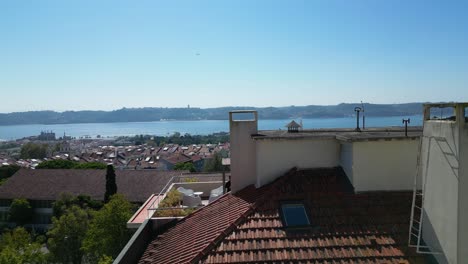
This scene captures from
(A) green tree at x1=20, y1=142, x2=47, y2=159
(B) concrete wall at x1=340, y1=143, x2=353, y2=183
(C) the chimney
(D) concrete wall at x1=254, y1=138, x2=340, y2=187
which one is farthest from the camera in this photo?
(A) green tree at x1=20, y1=142, x2=47, y2=159

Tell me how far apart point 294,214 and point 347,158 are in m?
2.19

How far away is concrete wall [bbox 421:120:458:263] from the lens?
632 centimetres

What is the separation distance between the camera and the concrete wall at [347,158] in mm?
9127

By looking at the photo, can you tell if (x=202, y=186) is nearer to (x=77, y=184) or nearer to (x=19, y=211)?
(x=19, y=211)

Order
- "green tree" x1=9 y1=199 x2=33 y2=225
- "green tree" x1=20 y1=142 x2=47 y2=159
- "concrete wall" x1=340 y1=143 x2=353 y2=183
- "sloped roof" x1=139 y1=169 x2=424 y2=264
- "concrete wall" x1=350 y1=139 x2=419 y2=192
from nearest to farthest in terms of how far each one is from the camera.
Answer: "sloped roof" x1=139 y1=169 x2=424 y2=264
"concrete wall" x1=350 y1=139 x2=419 y2=192
"concrete wall" x1=340 y1=143 x2=353 y2=183
"green tree" x1=9 y1=199 x2=33 y2=225
"green tree" x1=20 y1=142 x2=47 y2=159

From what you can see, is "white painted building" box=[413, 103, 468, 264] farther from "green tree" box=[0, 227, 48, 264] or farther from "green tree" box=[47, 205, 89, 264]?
"green tree" box=[47, 205, 89, 264]

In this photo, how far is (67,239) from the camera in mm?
29188

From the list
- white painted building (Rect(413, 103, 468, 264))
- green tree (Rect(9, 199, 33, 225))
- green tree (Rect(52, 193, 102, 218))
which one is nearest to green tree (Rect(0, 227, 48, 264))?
green tree (Rect(52, 193, 102, 218))

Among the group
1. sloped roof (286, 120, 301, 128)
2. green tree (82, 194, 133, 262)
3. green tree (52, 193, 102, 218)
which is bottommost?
green tree (52, 193, 102, 218)

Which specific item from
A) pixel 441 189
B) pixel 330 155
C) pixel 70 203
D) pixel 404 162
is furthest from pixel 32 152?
pixel 441 189

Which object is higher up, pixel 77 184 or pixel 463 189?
pixel 463 189

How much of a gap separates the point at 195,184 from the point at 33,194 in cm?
4403

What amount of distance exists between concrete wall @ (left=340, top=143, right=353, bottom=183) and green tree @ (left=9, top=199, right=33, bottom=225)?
156ft

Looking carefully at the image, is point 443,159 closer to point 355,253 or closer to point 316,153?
point 355,253
